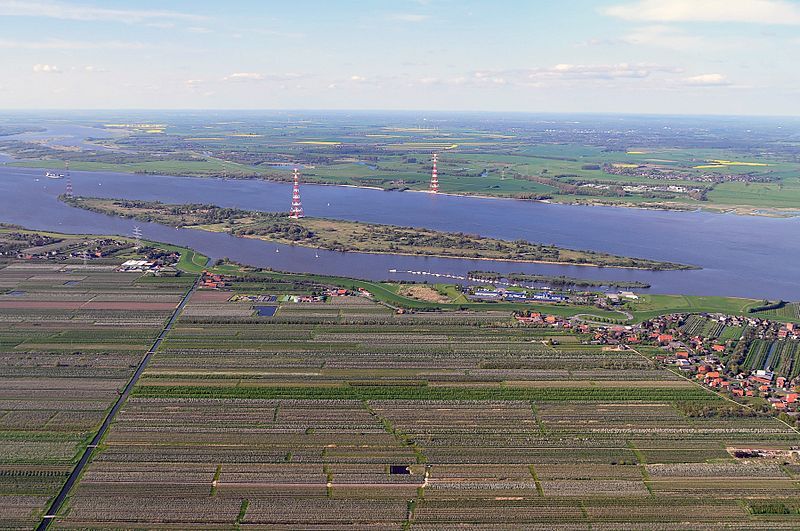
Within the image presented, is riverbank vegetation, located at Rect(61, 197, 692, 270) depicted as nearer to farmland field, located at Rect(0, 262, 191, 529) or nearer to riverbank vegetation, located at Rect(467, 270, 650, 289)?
riverbank vegetation, located at Rect(467, 270, 650, 289)

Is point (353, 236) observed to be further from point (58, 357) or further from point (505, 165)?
point (505, 165)

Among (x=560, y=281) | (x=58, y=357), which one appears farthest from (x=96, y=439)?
(x=560, y=281)

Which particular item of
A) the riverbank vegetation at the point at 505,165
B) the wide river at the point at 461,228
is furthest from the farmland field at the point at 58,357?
the riverbank vegetation at the point at 505,165

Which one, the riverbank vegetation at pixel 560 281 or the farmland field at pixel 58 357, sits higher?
the riverbank vegetation at pixel 560 281

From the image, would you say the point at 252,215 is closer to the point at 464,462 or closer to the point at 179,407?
the point at 179,407

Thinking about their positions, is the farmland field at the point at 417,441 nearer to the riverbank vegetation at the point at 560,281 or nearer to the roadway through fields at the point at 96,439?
the roadway through fields at the point at 96,439

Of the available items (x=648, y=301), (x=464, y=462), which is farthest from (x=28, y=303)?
(x=648, y=301)

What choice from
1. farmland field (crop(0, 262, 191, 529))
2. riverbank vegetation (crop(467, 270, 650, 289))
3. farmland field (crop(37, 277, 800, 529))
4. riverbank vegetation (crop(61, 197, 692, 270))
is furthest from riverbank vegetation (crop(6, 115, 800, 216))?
farmland field (crop(37, 277, 800, 529))
